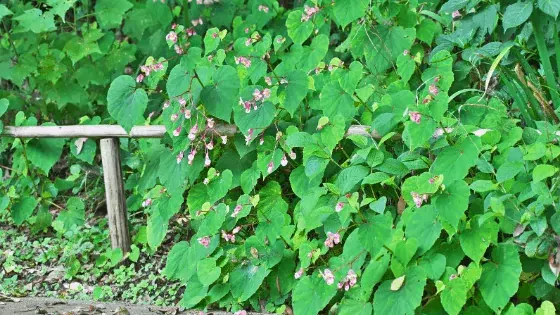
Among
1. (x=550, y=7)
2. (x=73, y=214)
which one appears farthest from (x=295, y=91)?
(x=73, y=214)

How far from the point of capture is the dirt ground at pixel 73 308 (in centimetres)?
477

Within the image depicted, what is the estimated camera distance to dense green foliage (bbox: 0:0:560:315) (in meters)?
4.05

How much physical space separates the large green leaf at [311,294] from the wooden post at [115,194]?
148 centimetres

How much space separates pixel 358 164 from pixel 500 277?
0.91 m

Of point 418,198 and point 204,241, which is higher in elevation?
point 418,198

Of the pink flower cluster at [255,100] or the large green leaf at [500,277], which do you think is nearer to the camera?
the large green leaf at [500,277]

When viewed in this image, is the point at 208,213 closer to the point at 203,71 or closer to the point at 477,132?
the point at 203,71

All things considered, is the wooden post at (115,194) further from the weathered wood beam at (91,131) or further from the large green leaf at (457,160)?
the large green leaf at (457,160)

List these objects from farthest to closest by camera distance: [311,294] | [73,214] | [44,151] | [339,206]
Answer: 1. [73,214]
2. [44,151]
3. [311,294]
4. [339,206]

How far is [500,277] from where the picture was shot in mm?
3979

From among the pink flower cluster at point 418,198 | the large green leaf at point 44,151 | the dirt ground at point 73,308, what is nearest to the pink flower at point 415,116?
the pink flower cluster at point 418,198

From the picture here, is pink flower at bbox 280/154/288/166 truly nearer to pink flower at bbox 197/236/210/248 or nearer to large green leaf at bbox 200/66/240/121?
large green leaf at bbox 200/66/240/121

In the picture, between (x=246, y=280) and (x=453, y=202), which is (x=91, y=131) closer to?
(x=246, y=280)

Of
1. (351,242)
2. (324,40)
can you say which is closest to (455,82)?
(324,40)
